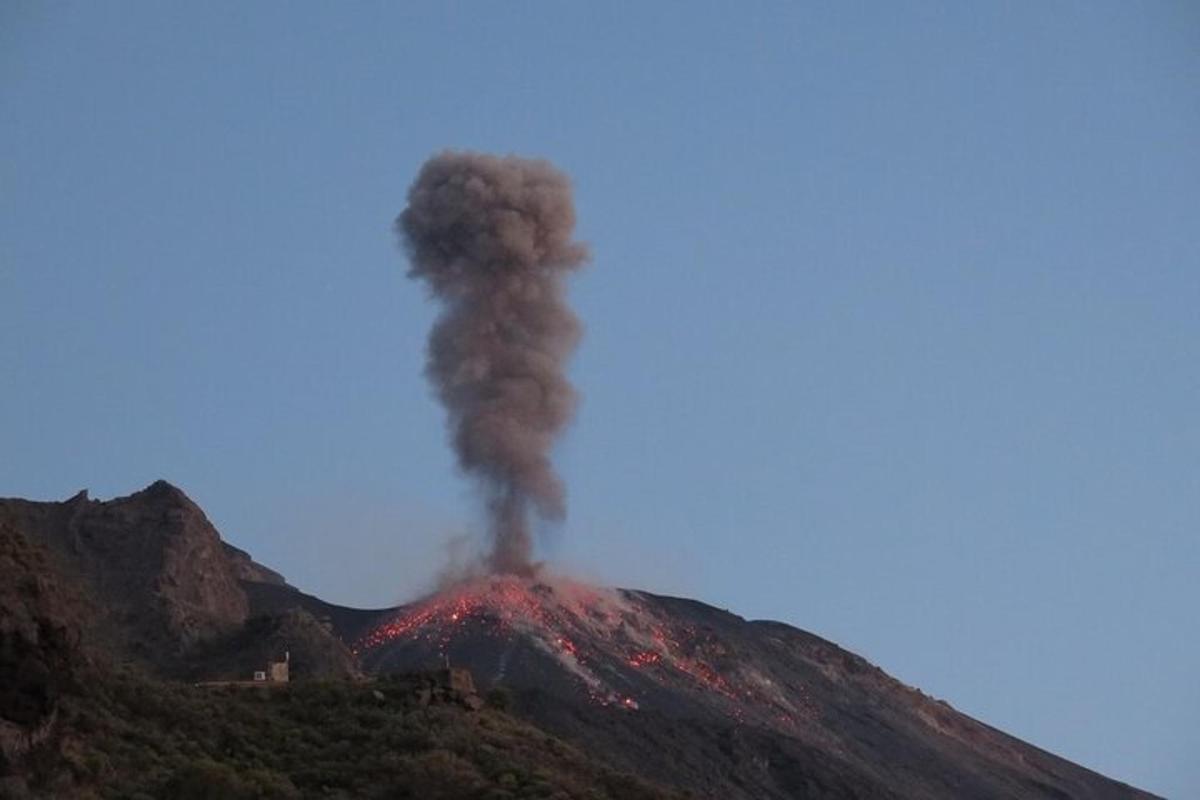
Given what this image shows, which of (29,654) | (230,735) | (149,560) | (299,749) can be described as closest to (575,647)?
(149,560)

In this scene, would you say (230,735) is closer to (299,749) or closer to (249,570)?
(299,749)

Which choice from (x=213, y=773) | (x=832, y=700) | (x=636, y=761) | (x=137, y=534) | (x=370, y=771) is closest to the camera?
(x=213, y=773)

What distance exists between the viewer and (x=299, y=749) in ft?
183

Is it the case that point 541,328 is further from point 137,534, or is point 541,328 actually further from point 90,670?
point 90,670

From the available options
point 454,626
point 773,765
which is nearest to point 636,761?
point 773,765

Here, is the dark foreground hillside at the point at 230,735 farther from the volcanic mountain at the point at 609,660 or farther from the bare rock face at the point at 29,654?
the volcanic mountain at the point at 609,660

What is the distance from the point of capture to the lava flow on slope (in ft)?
333

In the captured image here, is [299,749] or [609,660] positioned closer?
[299,749]

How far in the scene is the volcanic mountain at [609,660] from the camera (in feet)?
300

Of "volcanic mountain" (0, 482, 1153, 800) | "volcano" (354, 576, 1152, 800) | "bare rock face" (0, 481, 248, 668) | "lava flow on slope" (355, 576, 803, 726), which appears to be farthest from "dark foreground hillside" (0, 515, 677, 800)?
"lava flow on slope" (355, 576, 803, 726)

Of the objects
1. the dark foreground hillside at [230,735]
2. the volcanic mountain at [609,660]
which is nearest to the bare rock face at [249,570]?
the volcanic mountain at [609,660]

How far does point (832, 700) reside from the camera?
11925cm

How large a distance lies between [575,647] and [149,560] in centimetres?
1758

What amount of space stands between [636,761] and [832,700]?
33340 millimetres
